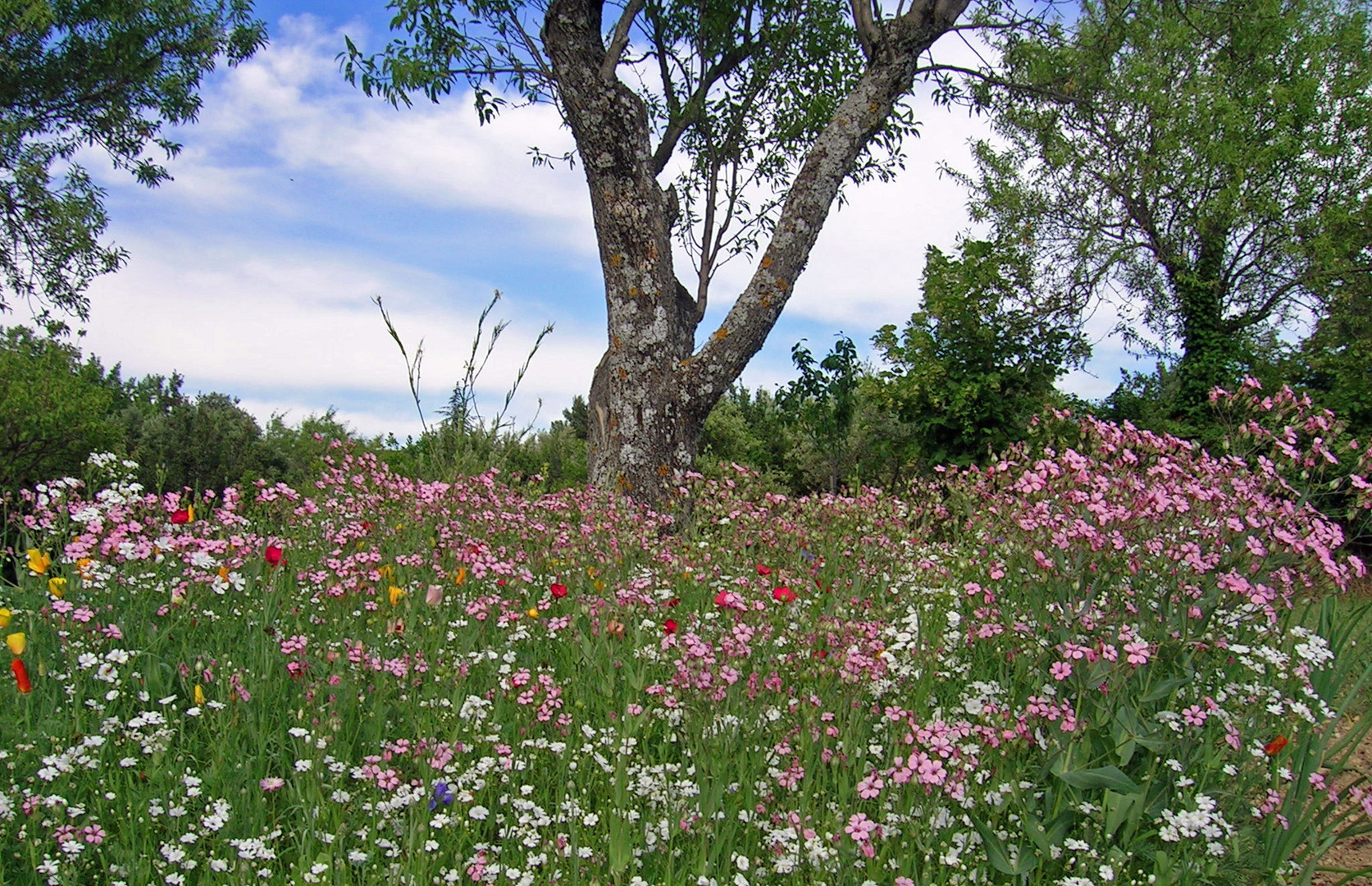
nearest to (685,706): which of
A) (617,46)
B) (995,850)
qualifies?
(995,850)

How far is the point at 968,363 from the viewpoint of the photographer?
56.8 ft

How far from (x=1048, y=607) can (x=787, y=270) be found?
210 inches

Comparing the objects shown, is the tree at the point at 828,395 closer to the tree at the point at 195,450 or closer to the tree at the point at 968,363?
the tree at the point at 968,363

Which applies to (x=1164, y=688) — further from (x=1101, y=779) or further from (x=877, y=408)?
(x=877, y=408)

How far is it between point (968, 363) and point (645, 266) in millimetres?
10302

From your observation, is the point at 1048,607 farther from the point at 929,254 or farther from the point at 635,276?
the point at 929,254

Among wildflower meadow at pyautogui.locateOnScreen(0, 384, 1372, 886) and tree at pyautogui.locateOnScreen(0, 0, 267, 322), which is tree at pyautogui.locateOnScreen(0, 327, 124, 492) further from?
wildflower meadow at pyautogui.locateOnScreen(0, 384, 1372, 886)

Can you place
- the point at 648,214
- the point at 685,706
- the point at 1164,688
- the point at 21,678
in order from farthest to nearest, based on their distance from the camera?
1. the point at 648,214
2. the point at 1164,688
3. the point at 685,706
4. the point at 21,678

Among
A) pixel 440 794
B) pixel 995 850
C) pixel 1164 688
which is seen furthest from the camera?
pixel 1164 688

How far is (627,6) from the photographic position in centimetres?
928

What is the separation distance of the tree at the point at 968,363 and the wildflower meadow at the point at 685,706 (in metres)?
11.8

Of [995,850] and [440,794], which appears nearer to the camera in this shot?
[440,794]

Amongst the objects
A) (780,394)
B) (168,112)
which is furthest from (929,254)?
(168,112)

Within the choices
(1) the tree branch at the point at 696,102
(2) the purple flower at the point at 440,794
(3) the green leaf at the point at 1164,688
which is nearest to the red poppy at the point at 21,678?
(2) the purple flower at the point at 440,794
